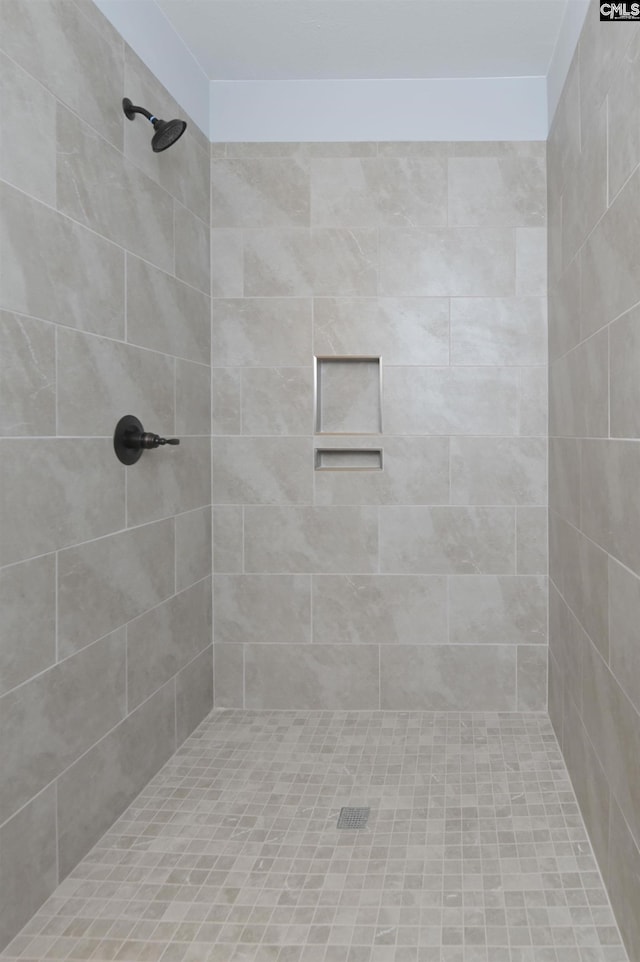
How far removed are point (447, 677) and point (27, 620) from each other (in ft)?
5.70

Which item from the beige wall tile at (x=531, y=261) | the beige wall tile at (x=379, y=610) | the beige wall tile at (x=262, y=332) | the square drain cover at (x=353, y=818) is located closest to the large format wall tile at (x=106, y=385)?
the beige wall tile at (x=262, y=332)

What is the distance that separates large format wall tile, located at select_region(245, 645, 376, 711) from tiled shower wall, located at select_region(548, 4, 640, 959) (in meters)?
0.72

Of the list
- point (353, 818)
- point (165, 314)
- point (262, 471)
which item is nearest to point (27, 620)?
point (353, 818)

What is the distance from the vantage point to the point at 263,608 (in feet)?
9.46

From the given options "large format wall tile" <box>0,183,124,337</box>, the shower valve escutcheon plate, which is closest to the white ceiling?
"large format wall tile" <box>0,183,124,337</box>

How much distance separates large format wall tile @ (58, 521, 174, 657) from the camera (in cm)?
178

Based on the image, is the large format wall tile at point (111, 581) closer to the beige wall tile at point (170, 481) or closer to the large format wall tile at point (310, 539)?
the beige wall tile at point (170, 481)

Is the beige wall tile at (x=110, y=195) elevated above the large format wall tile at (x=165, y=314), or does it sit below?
above

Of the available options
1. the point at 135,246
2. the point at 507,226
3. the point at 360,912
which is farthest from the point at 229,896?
the point at 507,226

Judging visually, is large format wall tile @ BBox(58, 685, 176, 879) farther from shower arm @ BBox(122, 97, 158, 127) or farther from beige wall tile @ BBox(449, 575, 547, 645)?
shower arm @ BBox(122, 97, 158, 127)

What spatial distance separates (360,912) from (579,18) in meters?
2.38

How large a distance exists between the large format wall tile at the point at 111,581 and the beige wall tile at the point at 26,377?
0.33m

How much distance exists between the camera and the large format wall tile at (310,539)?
285cm

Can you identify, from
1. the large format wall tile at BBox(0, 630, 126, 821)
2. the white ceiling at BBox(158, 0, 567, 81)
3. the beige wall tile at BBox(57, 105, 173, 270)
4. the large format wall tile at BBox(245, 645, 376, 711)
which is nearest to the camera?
the large format wall tile at BBox(0, 630, 126, 821)
